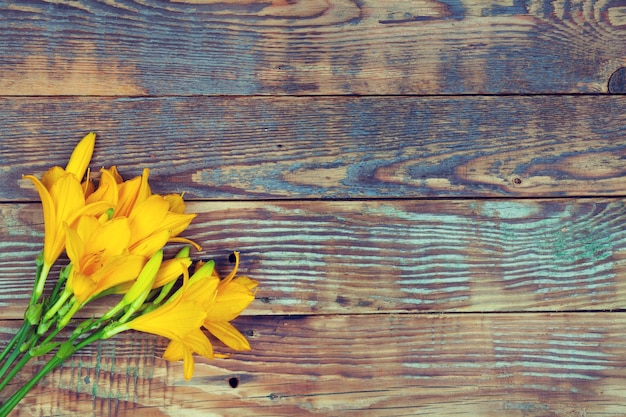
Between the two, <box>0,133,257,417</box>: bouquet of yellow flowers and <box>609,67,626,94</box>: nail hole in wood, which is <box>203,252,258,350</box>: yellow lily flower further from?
<box>609,67,626,94</box>: nail hole in wood

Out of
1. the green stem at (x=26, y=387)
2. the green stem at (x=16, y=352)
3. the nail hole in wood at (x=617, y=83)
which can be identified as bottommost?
the green stem at (x=26, y=387)

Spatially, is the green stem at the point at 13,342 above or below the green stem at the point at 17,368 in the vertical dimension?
above

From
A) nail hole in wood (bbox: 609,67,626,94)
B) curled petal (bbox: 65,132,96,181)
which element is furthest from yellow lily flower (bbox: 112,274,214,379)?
nail hole in wood (bbox: 609,67,626,94)

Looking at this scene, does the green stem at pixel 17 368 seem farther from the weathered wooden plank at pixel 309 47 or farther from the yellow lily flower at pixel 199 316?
the weathered wooden plank at pixel 309 47

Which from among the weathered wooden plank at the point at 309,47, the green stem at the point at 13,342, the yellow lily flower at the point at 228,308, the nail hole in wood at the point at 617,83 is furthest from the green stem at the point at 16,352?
the nail hole in wood at the point at 617,83

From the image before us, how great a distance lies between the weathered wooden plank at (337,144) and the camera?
2.67 ft

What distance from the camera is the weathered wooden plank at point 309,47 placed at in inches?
32.2

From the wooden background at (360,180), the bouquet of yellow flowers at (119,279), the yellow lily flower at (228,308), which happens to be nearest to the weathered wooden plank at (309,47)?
the wooden background at (360,180)

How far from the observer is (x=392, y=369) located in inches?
32.0

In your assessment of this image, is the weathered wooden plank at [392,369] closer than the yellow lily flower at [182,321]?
No

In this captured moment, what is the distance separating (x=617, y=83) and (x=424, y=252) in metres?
0.37

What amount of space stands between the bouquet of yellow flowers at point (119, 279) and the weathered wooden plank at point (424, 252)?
7 centimetres

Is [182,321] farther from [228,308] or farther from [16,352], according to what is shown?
[16,352]

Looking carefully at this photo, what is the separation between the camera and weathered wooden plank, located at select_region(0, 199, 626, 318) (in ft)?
2.68
